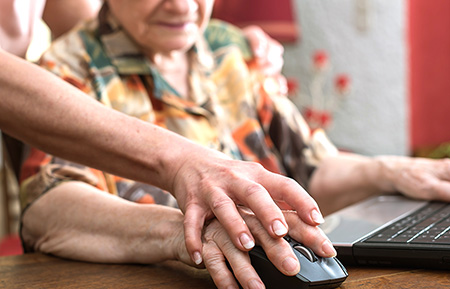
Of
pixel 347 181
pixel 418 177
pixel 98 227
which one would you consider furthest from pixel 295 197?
pixel 347 181

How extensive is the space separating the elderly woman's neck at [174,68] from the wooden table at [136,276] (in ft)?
1.68

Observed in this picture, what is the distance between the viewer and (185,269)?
0.71 metres

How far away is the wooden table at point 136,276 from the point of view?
0.62m

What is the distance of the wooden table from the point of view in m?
0.62

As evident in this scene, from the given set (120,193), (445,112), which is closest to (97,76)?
(120,193)

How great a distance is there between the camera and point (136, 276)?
2.30 ft

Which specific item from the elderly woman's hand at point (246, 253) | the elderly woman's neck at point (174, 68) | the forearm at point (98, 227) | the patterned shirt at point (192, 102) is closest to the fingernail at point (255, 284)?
the elderly woman's hand at point (246, 253)

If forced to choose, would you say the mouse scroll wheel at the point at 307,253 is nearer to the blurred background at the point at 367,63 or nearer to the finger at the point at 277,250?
the finger at the point at 277,250

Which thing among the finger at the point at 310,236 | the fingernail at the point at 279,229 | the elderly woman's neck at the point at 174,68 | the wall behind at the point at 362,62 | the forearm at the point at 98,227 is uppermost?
the fingernail at the point at 279,229

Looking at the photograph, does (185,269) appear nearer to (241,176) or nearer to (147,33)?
(241,176)

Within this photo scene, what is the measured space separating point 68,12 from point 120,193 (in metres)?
0.50

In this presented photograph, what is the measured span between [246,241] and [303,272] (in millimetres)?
64

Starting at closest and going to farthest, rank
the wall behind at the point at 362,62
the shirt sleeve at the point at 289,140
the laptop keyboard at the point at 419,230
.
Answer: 1. the laptop keyboard at the point at 419,230
2. the shirt sleeve at the point at 289,140
3. the wall behind at the point at 362,62

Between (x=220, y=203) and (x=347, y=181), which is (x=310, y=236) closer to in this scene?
(x=220, y=203)
